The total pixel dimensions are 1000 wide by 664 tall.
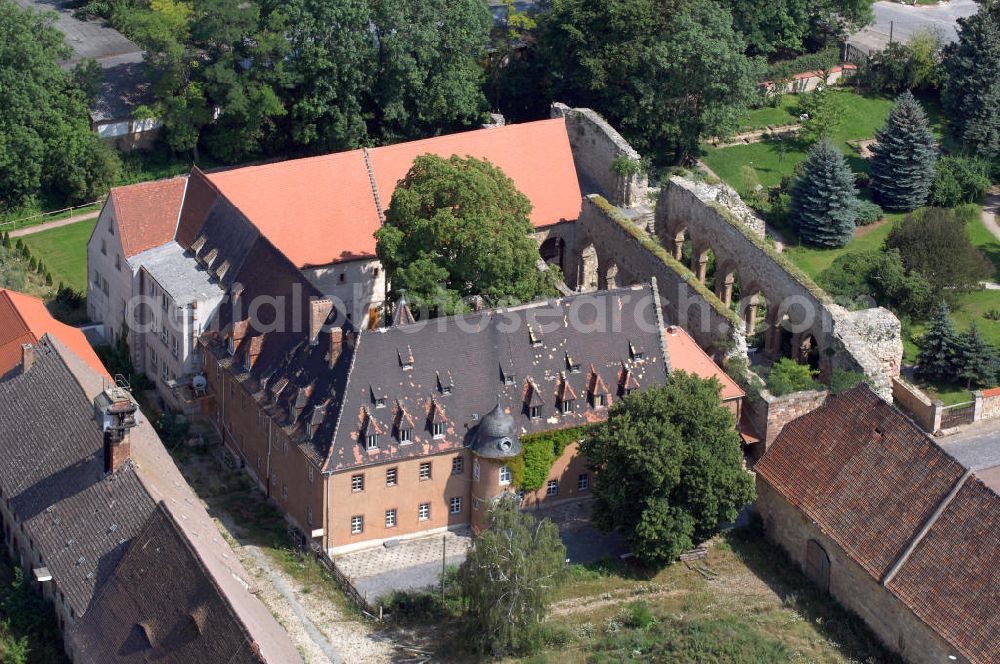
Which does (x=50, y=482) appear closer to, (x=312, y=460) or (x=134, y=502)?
(x=134, y=502)

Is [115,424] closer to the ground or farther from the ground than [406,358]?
farther from the ground

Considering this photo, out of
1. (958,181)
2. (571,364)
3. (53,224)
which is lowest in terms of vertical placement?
(53,224)

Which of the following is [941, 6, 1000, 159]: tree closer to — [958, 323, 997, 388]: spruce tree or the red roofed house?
[958, 323, 997, 388]: spruce tree

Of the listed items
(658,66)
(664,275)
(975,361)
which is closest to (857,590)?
(975,361)

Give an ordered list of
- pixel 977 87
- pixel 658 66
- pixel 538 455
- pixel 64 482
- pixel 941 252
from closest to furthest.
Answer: pixel 64 482 < pixel 538 455 < pixel 941 252 < pixel 658 66 < pixel 977 87

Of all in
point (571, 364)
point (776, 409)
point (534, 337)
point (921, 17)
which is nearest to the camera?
point (534, 337)

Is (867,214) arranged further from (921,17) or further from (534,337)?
(534,337)

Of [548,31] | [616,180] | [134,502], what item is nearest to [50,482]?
[134,502]

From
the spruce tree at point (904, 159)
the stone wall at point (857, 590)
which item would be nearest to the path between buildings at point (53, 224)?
the stone wall at point (857, 590)
